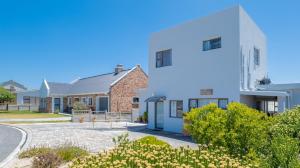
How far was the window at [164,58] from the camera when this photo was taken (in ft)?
73.2

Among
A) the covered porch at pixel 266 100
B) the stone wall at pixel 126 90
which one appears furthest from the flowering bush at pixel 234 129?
the stone wall at pixel 126 90

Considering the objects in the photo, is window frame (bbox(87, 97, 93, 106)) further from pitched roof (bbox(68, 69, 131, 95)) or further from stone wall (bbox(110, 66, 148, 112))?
stone wall (bbox(110, 66, 148, 112))

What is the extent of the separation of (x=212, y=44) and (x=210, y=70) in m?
1.88

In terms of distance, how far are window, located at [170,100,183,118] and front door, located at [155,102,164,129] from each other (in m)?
1.54

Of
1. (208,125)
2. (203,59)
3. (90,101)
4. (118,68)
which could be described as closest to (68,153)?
(208,125)

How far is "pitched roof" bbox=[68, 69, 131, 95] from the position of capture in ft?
128

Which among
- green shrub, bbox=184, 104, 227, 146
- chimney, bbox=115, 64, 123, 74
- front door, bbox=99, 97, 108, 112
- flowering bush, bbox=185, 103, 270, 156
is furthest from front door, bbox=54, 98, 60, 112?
flowering bush, bbox=185, 103, 270, 156

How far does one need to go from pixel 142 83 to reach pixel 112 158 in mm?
34195

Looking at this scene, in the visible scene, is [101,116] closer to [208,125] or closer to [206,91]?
[206,91]

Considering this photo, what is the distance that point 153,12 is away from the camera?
773 inches

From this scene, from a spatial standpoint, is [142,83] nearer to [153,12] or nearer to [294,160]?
[153,12]

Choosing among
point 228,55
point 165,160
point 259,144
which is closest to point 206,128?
point 259,144

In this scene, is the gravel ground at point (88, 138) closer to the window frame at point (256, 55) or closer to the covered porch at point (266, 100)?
the covered porch at point (266, 100)

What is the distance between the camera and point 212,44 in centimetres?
1902
